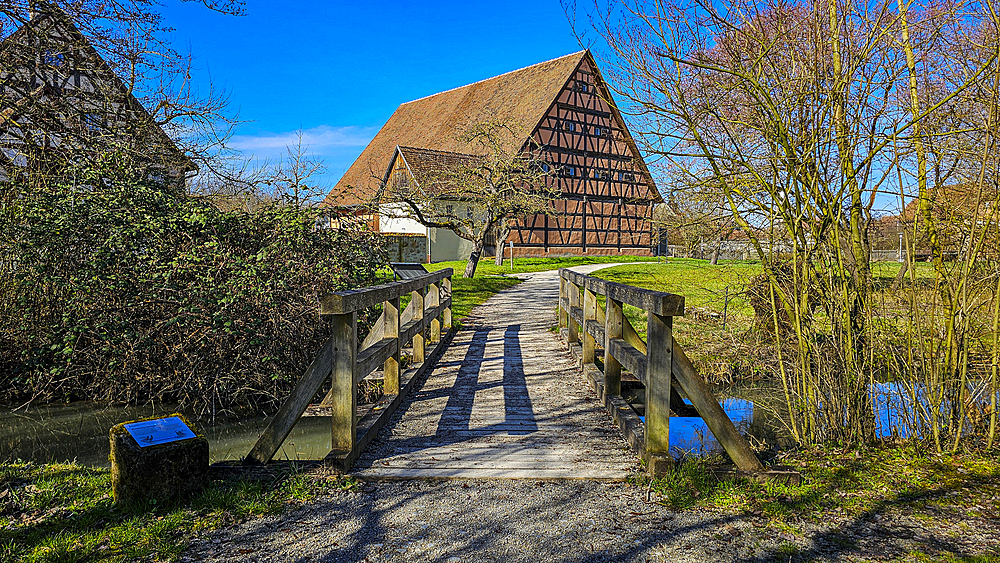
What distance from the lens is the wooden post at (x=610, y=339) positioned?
5102 mm

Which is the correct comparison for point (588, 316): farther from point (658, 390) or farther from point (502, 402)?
point (658, 390)

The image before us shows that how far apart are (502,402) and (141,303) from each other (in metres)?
4.02

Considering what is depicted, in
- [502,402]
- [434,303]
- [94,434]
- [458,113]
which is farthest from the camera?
[458,113]

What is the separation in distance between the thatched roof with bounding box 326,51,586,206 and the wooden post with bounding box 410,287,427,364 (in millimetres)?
22734

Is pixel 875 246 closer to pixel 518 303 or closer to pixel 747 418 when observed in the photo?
pixel 747 418

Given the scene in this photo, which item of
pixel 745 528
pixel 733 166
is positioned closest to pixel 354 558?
pixel 745 528

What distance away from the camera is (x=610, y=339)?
5102 mm

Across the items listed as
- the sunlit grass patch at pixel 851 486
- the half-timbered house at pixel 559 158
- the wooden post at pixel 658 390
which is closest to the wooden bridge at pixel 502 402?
the wooden post at pixel 658 390

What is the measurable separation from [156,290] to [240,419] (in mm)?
1584

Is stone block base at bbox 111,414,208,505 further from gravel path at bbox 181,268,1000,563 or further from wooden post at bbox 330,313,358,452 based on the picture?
wooden post at bbox 330,313,358,452

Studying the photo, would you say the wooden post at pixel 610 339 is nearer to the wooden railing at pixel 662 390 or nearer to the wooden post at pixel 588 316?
the wooden railing at pixel 662 390

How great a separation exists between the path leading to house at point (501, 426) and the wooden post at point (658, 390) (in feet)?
0.64

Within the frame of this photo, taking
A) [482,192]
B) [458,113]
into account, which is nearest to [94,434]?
[482,192]

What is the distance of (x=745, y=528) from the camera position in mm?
3119
